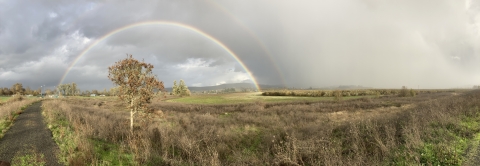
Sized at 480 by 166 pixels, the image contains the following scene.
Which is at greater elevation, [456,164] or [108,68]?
[108,68]

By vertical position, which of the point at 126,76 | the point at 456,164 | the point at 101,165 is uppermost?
the point at 126,76

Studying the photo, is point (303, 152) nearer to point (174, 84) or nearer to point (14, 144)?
point (14, 144)

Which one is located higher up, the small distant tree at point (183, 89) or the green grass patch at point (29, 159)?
the small distant tree at point (183, 89)

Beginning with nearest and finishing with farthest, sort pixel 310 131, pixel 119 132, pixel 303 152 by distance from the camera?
pixel 303 152 → pixel 119 132 → pixel 310 131

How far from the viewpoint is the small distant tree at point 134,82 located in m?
15.5

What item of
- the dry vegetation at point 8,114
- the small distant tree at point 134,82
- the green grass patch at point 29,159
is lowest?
the green grass patch at point 29,159

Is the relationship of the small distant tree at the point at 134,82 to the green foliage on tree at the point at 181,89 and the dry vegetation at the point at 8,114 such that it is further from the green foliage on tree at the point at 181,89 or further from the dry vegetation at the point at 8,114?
the green foliage on tree at the point at 181,89

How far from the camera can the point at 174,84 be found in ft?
434

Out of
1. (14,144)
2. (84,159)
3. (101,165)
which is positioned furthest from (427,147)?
(14,144)

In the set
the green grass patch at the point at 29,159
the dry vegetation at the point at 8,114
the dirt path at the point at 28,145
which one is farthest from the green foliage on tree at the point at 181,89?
the green grass patch at the point at 29,159

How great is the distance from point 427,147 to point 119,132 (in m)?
18.3

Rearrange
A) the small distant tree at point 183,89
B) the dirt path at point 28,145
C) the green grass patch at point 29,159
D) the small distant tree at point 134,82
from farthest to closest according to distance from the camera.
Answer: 1. the small distant tree at point 183,89
2. the small distant tree at point 134,82
3. the dirt path at point 28,145
4. the green grass patch at point 29,159

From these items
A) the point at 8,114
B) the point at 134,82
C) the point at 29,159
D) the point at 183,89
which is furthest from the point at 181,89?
the point at 29,159

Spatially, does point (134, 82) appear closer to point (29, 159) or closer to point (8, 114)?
point (29, 159)
